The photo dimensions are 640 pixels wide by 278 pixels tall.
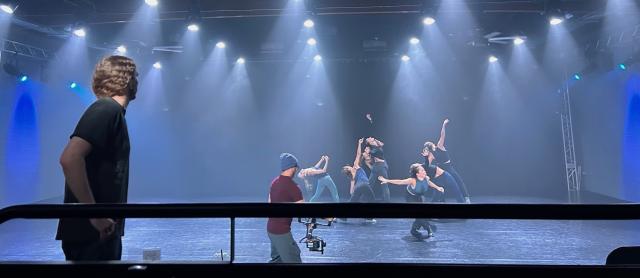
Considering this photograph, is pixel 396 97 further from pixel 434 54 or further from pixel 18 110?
pixel 18 110

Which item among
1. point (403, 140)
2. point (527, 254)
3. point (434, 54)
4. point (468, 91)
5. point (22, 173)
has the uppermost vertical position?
point (434, 54)

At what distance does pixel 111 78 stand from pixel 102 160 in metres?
0.35

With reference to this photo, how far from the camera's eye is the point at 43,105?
10875 mm

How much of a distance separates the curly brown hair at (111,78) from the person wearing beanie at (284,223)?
194 centimetres

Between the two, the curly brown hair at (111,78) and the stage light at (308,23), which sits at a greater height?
the stage light at (308,23)

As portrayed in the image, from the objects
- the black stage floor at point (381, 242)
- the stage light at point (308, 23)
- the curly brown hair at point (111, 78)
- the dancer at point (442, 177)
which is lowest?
the black stage floor at point (381, 242)

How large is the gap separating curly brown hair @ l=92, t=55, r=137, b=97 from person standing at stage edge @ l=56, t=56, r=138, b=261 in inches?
1.9

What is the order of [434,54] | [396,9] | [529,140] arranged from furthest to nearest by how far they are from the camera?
[529,140] → [434,54] → [396,9]

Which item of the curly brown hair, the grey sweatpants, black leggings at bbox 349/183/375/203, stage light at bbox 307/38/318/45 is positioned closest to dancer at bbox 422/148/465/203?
black leggings at bbox 349/183/375/203

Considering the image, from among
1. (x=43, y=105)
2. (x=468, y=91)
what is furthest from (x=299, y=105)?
(x=43, y=105)

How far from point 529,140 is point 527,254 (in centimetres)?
954

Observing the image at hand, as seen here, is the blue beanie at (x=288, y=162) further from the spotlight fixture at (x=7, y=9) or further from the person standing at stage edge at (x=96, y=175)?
the spotlight fixture at (x=7, y=9)

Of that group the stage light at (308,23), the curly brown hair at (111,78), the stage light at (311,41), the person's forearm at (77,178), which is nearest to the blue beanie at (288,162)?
the curly brown hair at (111,78)

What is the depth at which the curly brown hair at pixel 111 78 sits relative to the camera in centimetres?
159
